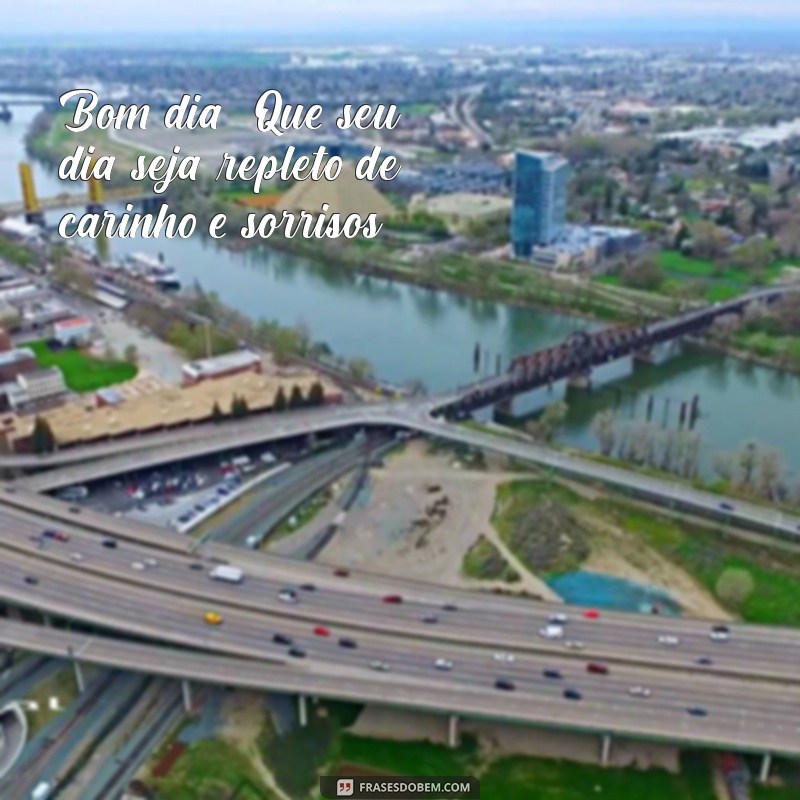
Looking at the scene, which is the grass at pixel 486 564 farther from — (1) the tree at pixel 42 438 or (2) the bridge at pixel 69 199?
(2) the bridge at pixel 69 199

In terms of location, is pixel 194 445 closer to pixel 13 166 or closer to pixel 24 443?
pixel 24 443

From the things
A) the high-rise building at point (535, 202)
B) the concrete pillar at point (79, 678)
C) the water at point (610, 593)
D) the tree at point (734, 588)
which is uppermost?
the high-rise building at point (535, 202)

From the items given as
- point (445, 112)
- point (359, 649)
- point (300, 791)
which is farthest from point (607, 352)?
point (445, 112)

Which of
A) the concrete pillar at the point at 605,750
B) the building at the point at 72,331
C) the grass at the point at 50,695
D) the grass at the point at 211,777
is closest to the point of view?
the grass at the point at 211,777

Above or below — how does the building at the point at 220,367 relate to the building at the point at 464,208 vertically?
below

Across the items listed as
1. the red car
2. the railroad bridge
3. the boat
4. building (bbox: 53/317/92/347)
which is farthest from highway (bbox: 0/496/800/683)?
the boat

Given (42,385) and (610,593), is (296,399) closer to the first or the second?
(42,385)

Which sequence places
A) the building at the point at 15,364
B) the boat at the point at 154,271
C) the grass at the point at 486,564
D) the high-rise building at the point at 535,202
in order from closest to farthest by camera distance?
the grass at the point at 486,564 < the building at the point at 15,364 < the boat at the point at 154,271 < the high-rise building at the point at 535,202

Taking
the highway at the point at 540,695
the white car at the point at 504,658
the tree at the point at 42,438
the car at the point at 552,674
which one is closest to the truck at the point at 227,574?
the highway at the point at 540,695
